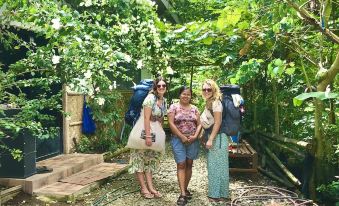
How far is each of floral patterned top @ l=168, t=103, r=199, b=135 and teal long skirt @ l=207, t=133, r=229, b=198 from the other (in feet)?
1.37

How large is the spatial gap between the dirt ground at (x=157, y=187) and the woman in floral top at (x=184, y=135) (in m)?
0.45

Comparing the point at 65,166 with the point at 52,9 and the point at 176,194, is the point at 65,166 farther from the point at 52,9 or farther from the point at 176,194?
the point at 52,9

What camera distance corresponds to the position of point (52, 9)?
3928 mm

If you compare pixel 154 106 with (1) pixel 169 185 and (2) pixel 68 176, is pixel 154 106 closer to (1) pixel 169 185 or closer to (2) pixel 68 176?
(1) pixel 169 185

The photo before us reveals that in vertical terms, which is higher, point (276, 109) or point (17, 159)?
point (276, 109)

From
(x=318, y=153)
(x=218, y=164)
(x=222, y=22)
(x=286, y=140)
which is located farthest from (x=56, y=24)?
(x=286, y=140)

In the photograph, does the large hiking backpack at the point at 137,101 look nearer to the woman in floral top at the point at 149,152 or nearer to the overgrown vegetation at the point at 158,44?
the woman in floral top at the point at 149,152

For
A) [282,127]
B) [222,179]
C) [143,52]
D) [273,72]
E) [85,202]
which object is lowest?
[85,202]

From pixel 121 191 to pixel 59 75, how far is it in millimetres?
2764

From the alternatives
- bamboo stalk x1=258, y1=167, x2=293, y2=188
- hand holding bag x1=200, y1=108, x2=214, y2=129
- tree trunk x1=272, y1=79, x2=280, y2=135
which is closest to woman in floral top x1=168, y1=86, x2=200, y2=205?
hand holding bag x1=200, y1=108, x2=214, y2=129

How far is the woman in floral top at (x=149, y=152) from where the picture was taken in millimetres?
5910

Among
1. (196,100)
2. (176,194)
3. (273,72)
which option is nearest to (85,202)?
(176,194)

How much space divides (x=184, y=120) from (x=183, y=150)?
46 centimetres

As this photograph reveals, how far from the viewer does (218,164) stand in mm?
5859
